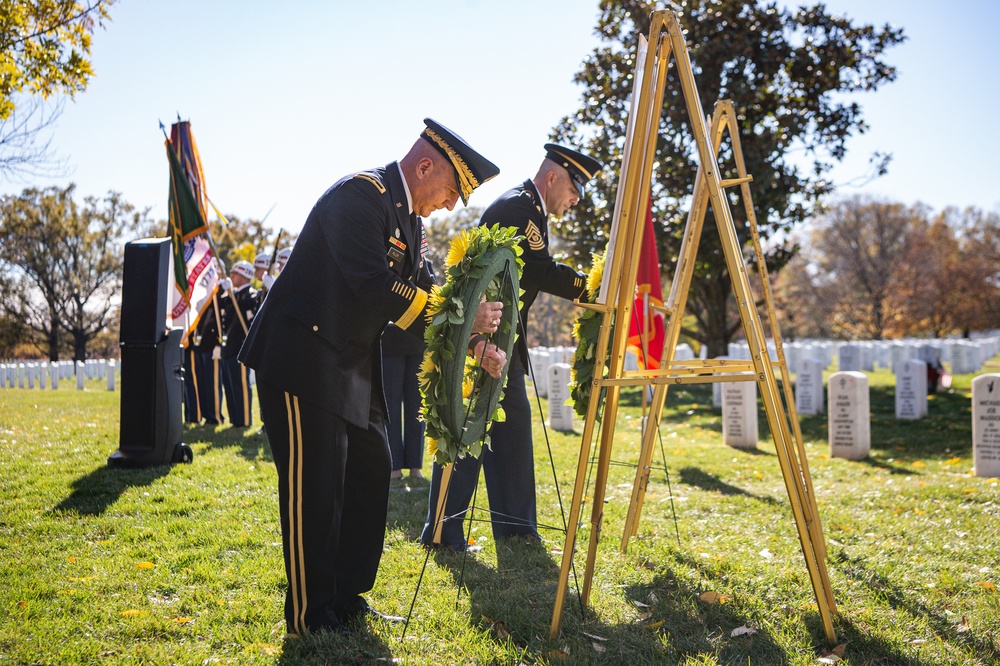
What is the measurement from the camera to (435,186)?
3641 millimetres

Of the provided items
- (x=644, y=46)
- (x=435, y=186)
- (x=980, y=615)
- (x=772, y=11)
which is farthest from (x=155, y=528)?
(x=772, y=11)

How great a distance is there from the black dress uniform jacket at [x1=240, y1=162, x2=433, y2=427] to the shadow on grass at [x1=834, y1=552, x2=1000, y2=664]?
247 centimetres

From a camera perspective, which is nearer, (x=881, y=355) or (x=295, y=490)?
(x=295, y=490)

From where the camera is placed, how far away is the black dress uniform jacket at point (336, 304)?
3.36 metres

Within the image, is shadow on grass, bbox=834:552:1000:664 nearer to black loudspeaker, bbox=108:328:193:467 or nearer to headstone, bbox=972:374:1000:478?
headstone, bbox=972:374:1000:478

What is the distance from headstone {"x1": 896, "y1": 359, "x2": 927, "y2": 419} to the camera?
12961mm

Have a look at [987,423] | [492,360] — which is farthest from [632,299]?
[987,423]

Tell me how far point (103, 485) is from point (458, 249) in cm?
482

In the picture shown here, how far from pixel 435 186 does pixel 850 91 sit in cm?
1652

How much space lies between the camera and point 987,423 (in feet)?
25.7

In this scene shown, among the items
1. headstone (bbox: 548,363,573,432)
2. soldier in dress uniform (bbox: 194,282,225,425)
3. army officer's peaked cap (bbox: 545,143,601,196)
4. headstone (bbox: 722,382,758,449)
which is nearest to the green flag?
soldier in dress uniform (bbox: 194,282,225,425)

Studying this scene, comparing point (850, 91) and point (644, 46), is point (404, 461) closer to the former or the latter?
point (644, 46)

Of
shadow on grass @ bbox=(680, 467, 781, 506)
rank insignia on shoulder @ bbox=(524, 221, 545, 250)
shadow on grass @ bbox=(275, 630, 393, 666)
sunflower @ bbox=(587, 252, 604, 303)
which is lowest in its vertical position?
shadow on grass @ bbox=(275, 630, 393, 666)

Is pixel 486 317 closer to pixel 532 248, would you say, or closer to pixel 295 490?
pixel 295 490
